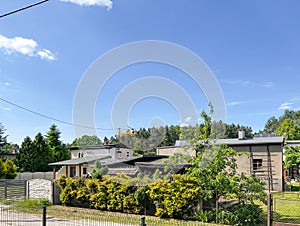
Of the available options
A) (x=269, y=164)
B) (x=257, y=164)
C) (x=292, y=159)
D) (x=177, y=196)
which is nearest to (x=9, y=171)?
(x=177, y=196)

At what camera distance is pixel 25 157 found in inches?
1260

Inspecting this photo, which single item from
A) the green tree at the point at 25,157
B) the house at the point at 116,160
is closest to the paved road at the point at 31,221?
the house at the point at 116,160

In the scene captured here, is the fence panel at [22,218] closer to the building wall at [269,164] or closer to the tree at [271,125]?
the building wall at [269,164]

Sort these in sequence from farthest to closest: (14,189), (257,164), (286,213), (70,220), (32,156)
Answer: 1. (32,156)
2. (257,164)
3. (14,189)
4. (286,213)
5. (70,220)

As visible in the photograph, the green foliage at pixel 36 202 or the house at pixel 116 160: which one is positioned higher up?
the house at pixel 116 160

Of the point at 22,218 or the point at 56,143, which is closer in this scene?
the point at 22,218

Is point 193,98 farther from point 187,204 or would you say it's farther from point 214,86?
point 187,204

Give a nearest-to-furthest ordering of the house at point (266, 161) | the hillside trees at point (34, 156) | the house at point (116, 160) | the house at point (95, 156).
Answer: the house at point (116, 160), the house at point (95, 156), the house at point (266, 161), the hillside trees at point (34, 156)

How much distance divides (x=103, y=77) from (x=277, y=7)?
633cm

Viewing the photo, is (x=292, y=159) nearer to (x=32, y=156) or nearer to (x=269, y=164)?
(x=269, y=164)

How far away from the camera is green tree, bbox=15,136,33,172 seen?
31766mm

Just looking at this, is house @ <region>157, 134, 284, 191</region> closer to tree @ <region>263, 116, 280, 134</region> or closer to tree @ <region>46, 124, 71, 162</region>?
tree @ <region>46, 124, 71, 162</region>

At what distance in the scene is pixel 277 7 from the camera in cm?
963

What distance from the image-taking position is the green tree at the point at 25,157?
31766 mm
